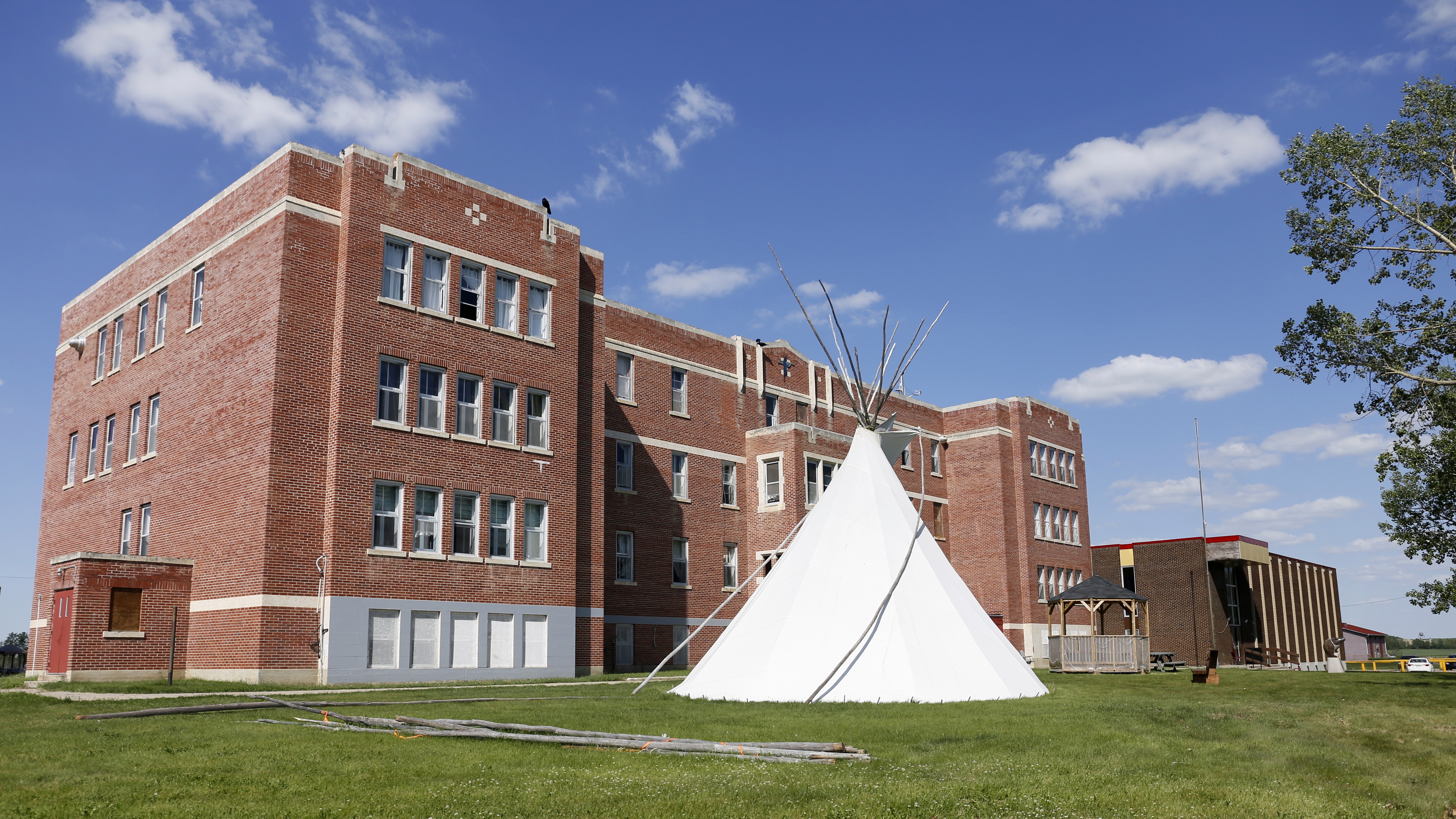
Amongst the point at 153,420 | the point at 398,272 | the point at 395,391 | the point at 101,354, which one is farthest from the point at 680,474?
the point at 101,354

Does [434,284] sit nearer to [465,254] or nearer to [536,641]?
[465,254]

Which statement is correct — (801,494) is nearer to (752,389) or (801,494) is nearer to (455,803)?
(752,389)

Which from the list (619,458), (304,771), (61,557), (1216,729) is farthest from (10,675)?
(1216,729)

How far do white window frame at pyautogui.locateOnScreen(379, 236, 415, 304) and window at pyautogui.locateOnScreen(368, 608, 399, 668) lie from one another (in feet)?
27.5

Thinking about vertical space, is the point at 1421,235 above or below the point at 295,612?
above

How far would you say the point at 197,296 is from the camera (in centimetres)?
3183

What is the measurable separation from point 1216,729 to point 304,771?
457 inches

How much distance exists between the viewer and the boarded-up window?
87.5 ft

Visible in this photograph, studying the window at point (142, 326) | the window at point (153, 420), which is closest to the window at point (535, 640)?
the window at point (153, 420)

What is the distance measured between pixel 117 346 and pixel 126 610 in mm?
12912

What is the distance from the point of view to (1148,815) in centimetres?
850

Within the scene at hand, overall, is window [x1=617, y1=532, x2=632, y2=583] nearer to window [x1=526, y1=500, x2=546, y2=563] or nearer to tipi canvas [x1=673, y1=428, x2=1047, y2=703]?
window [x1=526, y1=500, x2=546, y2=563]

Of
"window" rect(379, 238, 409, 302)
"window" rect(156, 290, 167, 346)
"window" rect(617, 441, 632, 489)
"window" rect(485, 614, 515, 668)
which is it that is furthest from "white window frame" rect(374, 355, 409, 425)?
"window" rect(617, 441, 632, 489)

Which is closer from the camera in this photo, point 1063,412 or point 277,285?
point 277,285
